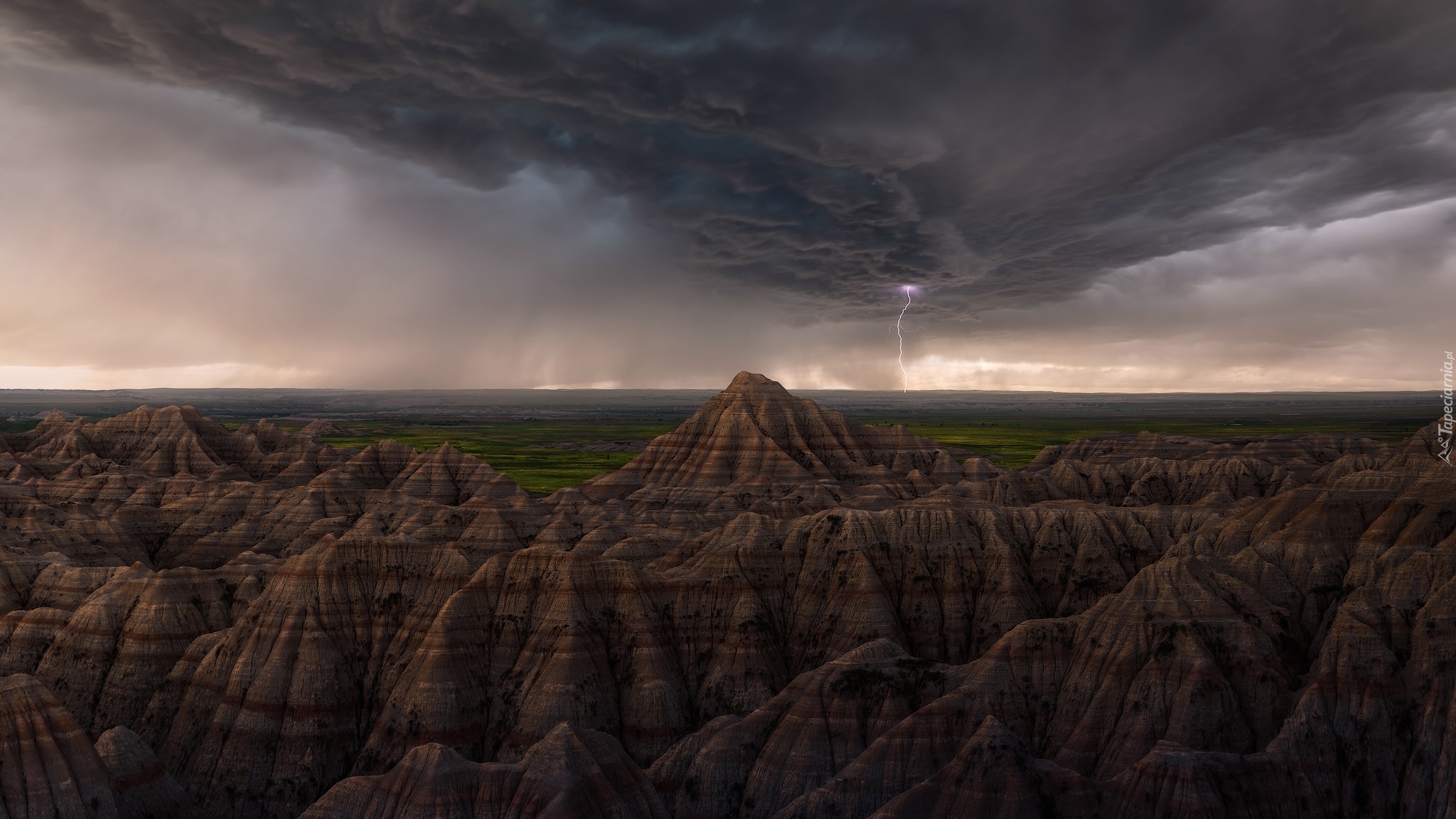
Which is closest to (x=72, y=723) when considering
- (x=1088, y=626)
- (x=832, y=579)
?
(x=832, y=579)

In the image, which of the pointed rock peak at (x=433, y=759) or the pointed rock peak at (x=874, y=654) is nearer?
the pointed rock peak at (x=433, y=759)

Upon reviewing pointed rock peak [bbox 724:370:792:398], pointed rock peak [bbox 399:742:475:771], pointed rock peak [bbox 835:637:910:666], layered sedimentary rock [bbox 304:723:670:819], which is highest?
pointed rock peak [bbox 724:370:792:398]

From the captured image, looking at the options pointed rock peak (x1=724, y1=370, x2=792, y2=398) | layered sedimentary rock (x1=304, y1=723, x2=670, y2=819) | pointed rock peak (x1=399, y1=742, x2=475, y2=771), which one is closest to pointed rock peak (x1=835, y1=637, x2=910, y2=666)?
layered sedimentary rock (x1=304, y1=723, x2=670, y2=819)

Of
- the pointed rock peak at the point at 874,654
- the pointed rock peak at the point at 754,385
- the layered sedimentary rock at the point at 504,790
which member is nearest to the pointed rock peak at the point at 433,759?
the layered sedimentary rock at the point at 504,790

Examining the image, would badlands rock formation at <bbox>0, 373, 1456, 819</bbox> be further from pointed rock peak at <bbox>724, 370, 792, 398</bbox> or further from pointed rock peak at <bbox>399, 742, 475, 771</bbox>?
pointed rock peak at <bbox>724, 370, 792, 398</bbox>

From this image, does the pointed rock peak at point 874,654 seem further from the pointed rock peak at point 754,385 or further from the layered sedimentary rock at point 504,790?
the pointed rock peak at point 754,385

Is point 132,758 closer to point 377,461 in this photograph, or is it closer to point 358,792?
point 358,792

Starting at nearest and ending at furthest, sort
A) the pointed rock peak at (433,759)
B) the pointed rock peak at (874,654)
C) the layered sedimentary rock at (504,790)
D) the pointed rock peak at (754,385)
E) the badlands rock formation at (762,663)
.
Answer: the layered sedimentary rock at (504,790) → the pointed rock peak at (433,759) → the badlands rock formation at (762,663) → the pointed rock peak at (874,654) → the pointed rock peak at (754,385)

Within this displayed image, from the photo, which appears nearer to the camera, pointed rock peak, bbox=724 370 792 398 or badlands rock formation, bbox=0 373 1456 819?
badlands rock formation, bbox=0 373 1456 819

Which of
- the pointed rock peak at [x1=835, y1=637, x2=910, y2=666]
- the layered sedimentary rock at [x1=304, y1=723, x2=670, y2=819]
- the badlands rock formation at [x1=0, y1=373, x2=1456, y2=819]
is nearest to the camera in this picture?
the layered sedimentary rock at [x1=304, y1=723, x2=670, y2=819]
